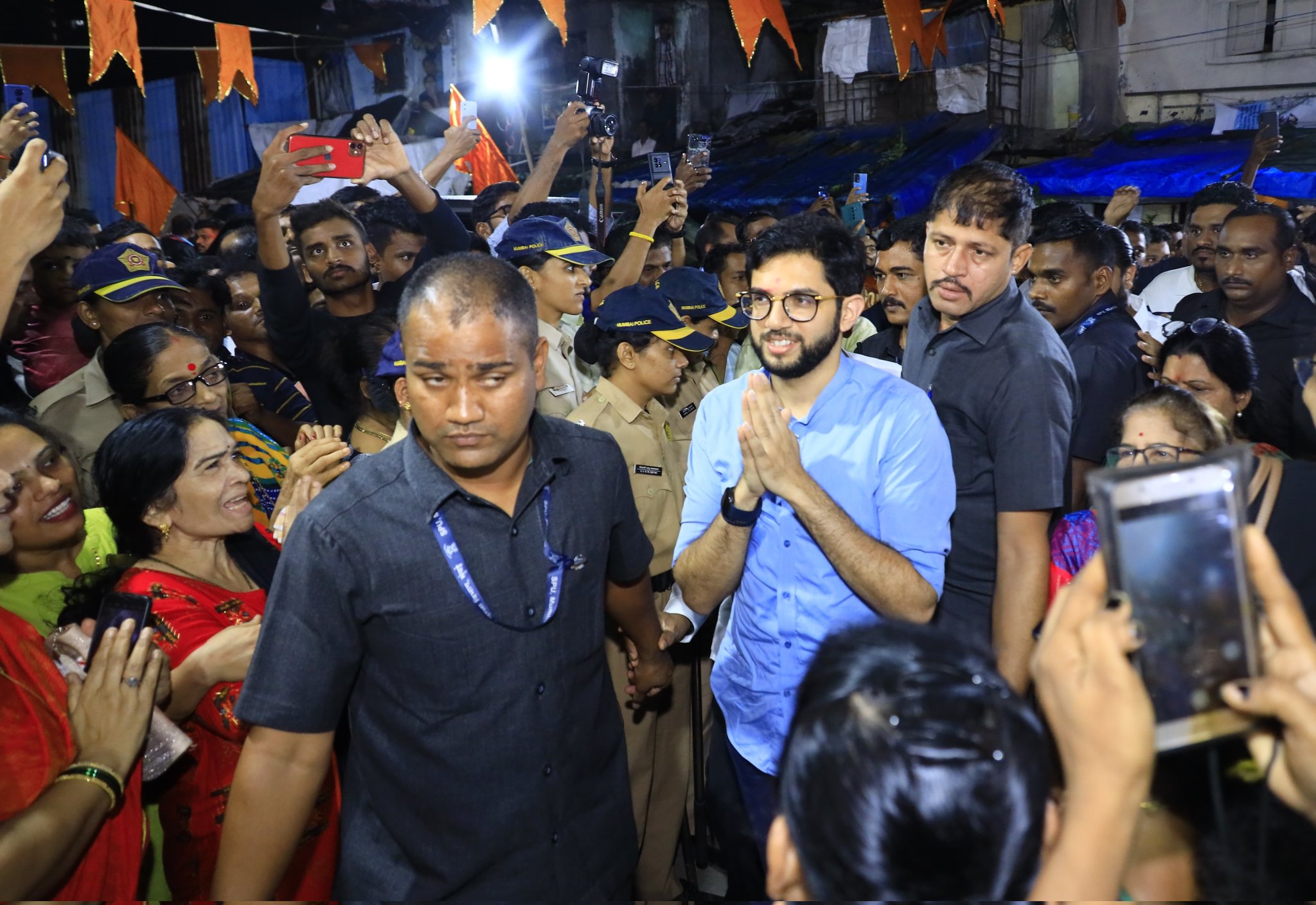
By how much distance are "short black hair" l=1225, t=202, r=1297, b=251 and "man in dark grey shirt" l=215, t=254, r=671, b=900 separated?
3.84 meters

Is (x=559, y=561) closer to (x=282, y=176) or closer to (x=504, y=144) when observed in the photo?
(x=282, y=176)

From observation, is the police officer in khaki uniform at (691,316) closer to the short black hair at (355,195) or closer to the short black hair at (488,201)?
the short black hair at (488,201)

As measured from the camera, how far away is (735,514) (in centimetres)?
235

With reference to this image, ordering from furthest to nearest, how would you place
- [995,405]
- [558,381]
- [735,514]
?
[558,381]
[995,405]
[735,514]

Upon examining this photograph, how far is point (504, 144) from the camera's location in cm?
1758

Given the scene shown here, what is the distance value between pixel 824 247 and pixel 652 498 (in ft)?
3.95

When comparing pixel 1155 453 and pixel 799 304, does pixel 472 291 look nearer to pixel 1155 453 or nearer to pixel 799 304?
pixel 799 304

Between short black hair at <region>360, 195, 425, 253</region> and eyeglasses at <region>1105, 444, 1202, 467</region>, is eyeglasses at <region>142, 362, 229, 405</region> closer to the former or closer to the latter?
short black hair at <region>360, 195, 425, 253</region>

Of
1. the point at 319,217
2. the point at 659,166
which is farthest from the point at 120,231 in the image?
the point at 659,166

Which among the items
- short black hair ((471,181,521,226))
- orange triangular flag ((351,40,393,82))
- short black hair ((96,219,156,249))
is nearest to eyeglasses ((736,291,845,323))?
short black hair ((471,181,521,226))

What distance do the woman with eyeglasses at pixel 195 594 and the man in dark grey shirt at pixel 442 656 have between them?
371mm

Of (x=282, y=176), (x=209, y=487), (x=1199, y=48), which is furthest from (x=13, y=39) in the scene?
(x=1199, y=48)

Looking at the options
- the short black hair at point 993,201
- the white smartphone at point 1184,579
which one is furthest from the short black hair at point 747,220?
the white smartphone at point 1184,579

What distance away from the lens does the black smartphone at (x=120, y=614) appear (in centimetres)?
205
